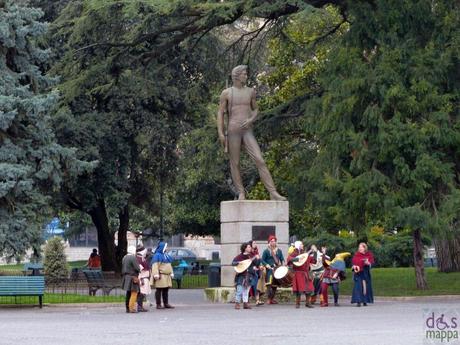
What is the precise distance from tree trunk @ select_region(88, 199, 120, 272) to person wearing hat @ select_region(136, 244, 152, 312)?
2126 cm

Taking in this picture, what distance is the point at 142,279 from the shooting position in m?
28.6

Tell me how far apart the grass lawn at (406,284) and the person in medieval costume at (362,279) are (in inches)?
149

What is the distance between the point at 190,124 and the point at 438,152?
1804 centimetres

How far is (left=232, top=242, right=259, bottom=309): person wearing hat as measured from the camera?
28500 mm

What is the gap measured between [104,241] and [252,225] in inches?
826

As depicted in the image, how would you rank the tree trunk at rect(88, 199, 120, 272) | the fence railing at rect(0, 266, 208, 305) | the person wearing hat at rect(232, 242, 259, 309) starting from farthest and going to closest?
the tree trunk at rect(88, 199, 120, 272) < the fence railing at rect(0, 266, 208, 305) < the person wearing hat at rect(232, 242, 259, 309)

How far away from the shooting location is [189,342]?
18484 millimetres

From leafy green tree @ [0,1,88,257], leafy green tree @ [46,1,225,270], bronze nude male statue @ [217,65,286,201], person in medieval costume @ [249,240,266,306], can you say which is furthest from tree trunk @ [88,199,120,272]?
person in medieval costume @ [249,240,266,306]

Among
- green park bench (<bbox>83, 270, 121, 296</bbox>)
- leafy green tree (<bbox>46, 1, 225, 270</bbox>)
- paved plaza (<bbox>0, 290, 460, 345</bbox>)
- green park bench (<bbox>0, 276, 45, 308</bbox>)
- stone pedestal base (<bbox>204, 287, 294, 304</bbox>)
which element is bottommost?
paved plaza (<bbox>0, 290, 460, 345</bbox>)

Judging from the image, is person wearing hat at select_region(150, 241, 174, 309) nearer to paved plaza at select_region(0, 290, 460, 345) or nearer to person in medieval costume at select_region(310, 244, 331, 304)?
paved plaza at select_region(0, 290, 460, 345)

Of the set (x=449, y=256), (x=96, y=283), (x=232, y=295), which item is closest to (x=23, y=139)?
(x=96, y=283)

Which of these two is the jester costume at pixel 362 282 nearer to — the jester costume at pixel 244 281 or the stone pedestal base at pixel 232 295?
the stone pedestal base at pixel 232 295

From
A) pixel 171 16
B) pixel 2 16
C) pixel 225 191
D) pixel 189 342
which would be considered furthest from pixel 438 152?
pixel 225 191

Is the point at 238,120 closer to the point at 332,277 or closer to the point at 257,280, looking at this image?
the point at 257,280
